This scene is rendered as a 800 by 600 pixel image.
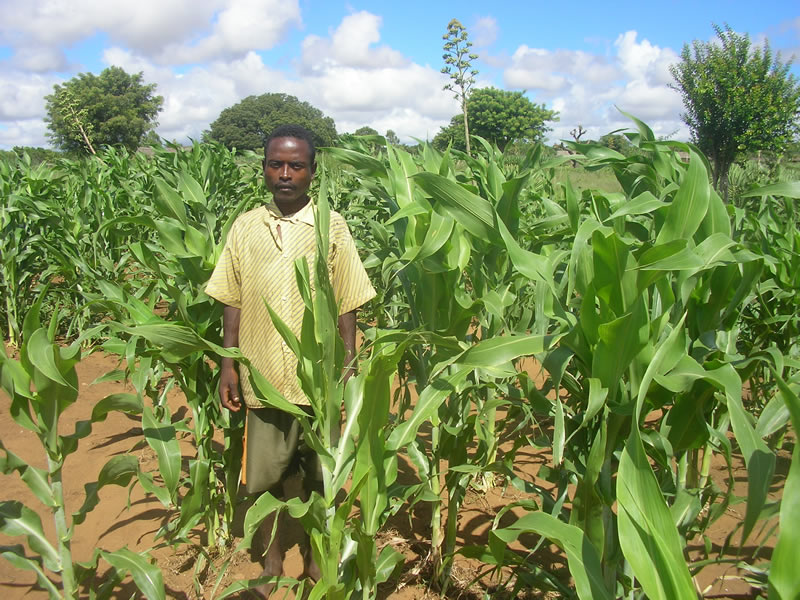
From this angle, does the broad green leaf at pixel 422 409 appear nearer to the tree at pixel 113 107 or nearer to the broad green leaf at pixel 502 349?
the broad green leaf at pixel 502 349

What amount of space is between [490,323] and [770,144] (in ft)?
62.5

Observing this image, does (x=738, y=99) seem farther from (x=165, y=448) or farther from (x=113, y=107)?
(x=113, y=107)

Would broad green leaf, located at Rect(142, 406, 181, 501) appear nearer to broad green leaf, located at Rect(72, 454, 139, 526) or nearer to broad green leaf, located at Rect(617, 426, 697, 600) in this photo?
broad green leaf, located at Rect(72, 454, 139, 526)

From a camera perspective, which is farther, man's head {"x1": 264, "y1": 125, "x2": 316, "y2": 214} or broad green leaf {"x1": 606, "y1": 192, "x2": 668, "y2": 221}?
man's head {"x1": 264, "y1": 125, "x2": 316, "y2": 214}

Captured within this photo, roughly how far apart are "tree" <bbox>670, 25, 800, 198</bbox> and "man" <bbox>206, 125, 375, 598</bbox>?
1859 cm

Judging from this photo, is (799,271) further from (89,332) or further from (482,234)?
(89,332)

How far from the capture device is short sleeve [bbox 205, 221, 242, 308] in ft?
6.86

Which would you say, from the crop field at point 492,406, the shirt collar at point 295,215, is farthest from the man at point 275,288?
the crop field at point 492,406

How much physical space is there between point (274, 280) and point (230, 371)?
1.22 ft

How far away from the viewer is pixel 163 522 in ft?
8.44

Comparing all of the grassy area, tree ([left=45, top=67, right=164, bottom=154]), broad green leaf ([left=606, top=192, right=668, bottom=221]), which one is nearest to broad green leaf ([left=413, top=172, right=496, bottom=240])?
broad green leaf ([left=606, top=192, right=668, bottom=221])

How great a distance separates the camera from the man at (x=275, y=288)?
204cm

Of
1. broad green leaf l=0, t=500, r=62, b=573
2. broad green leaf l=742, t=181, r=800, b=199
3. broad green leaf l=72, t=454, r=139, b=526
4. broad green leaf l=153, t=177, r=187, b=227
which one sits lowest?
broad green leaf l=0, t=500, r=62, b=573

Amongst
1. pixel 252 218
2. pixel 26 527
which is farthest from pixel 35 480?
pixel 252 218
